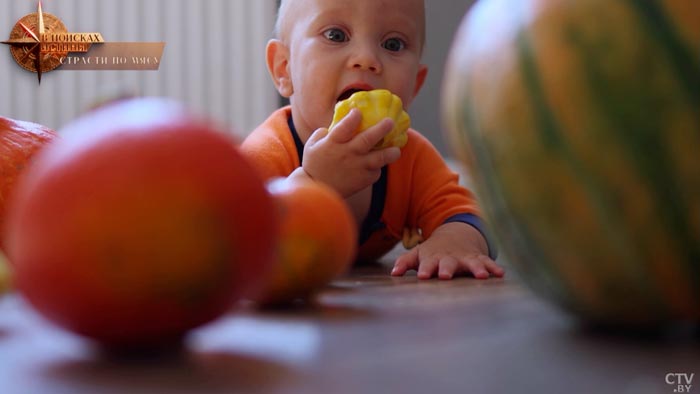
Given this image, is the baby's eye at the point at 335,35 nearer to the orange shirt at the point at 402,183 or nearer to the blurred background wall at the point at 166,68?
the orange shirt at the point at 402,183

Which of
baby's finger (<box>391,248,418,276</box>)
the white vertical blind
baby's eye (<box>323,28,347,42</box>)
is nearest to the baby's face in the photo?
baby's eye (<box>323,28,347,42</box>)

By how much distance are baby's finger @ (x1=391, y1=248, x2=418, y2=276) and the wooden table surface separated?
15.4 inches

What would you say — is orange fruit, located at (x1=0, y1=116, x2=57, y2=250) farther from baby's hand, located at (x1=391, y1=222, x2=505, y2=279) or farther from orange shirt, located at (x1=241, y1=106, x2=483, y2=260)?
baby's hand, located at (x1=391, y1=222, x2=505, y2=279)

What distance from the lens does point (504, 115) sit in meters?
0.40

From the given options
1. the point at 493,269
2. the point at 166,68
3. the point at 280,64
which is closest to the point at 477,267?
the point at 493,269

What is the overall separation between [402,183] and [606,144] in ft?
3.54

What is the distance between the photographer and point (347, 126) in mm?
1059

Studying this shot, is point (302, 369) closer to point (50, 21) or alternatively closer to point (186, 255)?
point (186, 255)

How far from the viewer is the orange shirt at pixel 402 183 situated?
1361 mm

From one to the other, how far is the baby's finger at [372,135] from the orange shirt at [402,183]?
29 cm

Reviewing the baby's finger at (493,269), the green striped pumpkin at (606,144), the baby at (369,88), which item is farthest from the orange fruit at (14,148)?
the green striped pumpkin at (606,144)

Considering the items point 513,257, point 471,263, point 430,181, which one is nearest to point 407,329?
point 513,257

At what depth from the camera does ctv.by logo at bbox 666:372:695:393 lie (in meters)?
0.33

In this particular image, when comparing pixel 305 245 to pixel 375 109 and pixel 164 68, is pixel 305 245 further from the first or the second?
pixel 164 68
